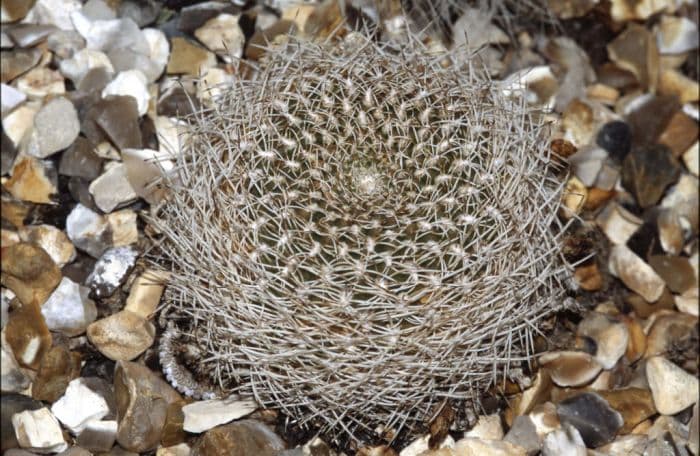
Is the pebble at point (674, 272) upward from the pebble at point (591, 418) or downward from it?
upward

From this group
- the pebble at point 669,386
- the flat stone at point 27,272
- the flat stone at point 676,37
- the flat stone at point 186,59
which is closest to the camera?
the flat stone at point 27,272

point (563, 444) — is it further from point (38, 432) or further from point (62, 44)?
point (62, 44)

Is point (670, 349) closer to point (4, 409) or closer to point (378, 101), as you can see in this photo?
point (378, 101)

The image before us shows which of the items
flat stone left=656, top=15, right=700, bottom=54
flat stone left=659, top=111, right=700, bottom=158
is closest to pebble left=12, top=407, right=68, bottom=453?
flat stone left=659, top=111, right=700, bottom=158

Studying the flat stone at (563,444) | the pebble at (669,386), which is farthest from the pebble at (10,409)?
the pebble at (669,386)

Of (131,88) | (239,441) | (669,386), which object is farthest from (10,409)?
(669,386)

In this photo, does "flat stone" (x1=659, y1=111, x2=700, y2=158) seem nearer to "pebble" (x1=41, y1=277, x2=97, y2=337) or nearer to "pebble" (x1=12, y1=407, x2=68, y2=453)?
"pebble" (x1=41, y1=277, x2=97, y2=337)

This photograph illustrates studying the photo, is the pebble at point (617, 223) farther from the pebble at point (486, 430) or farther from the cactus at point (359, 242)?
the pebble at point (486, 430)
